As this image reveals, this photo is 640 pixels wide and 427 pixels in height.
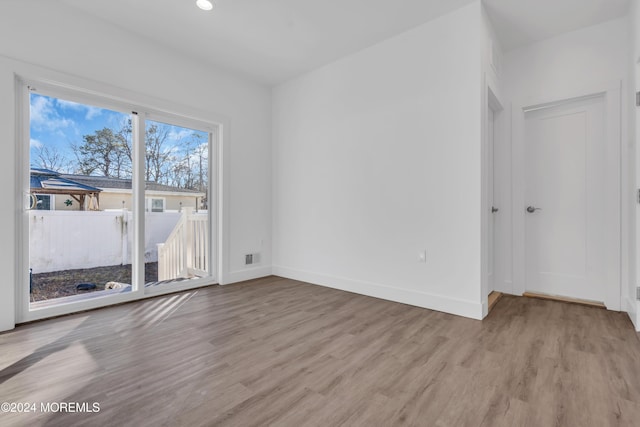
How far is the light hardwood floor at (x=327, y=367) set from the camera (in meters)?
1.42

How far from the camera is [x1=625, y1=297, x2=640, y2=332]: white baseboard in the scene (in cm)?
238

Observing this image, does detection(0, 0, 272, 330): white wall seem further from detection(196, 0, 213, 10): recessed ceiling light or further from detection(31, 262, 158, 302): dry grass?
detection(196, 0, 213, 10): recessed ceiling light

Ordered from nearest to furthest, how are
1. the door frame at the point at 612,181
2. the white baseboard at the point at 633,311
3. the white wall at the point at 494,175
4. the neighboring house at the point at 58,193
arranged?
the white baseboard at the point at 633,311 < the neighboring house at the point at 58,193 < the white wall at the point at 494,175 < the door frame at the point at 612,181

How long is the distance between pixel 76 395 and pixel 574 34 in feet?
16.3

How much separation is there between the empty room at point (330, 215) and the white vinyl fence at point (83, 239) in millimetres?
18

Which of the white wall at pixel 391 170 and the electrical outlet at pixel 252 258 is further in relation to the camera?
the electrical outlet at pixel 252 258

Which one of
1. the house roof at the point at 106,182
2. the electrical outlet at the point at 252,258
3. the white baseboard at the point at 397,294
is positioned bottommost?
the white baseboard at the point at 397,294

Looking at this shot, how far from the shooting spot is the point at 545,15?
2.79m

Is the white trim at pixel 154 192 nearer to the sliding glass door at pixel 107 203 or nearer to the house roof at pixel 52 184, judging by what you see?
the sliding glass door at pixel 107 203

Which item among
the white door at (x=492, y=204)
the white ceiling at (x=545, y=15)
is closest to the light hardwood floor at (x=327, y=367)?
the white door at (x=492, y=204)

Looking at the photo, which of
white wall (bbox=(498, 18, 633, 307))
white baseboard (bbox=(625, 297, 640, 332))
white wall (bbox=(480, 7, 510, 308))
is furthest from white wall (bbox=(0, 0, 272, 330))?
white baseboard (bbox=(625, 297, 640, 332))

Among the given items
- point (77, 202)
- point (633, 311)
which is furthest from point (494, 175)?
point (77, 202)

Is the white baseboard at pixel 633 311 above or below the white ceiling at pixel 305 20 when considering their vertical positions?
below

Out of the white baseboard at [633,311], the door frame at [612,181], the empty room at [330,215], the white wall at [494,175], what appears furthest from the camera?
the door frame at [612,181]
